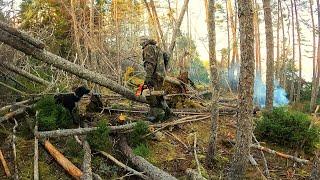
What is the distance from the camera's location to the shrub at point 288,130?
24.1ft

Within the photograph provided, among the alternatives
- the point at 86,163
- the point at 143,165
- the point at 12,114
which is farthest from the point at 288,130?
the point at 12,114

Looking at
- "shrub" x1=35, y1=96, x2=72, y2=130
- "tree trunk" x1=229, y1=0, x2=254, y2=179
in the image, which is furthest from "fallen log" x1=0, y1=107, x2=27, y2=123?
"tree trunk" x1=229, y1=0, x2=254, y2=179

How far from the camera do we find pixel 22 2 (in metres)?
16.6

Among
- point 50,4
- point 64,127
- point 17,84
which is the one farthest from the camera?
point 50,4

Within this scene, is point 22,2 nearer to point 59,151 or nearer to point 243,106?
point 59,151

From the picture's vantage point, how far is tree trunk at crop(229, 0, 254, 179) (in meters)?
4.89

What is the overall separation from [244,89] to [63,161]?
303 cm

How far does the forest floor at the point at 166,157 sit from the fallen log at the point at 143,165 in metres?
0.15

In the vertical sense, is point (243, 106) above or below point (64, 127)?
above

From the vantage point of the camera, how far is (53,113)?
6.65m

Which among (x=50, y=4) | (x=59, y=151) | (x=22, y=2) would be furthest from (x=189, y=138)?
(x=22, y=2)

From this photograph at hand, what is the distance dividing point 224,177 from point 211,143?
2.05 feet

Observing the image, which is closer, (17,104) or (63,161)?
(63,161)

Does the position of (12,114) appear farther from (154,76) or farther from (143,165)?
(154,76)
